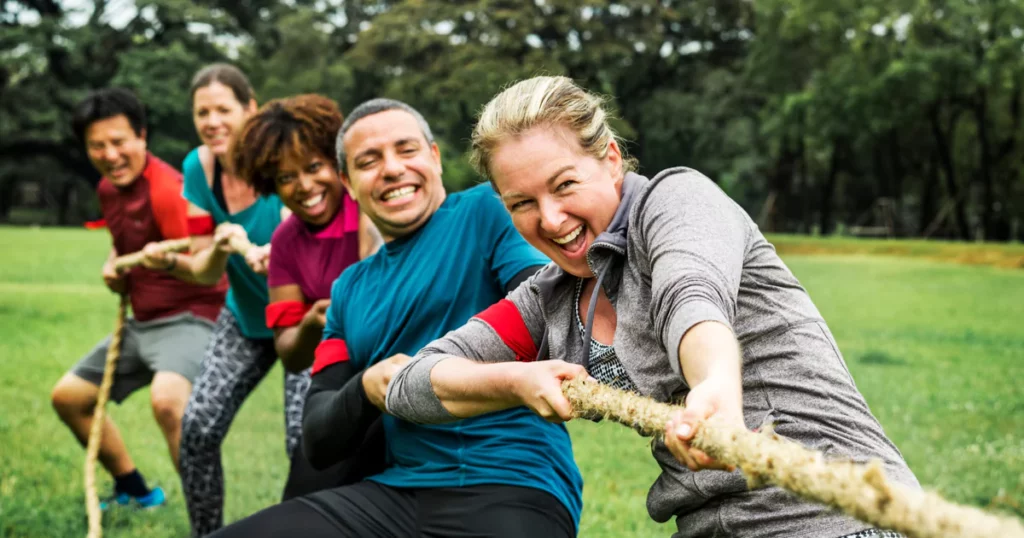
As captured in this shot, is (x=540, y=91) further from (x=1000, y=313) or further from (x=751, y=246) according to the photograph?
(x=1000, y=313)

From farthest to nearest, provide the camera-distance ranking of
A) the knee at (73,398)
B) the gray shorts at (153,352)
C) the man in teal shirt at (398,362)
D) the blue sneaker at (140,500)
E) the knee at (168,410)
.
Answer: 1. the blue sneaker at (140,500)
2. the knee at (73,398)
3. the gray shorts at (153,352)
4. the knee at (168,410)
5. the man in teal shirt at (398,362)

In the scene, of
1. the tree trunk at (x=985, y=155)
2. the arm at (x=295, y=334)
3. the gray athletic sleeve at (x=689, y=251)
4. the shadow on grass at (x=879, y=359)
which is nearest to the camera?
the gray athletic sleeve at (x=689, y=251)

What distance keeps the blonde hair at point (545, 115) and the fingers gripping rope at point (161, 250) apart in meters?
3.46

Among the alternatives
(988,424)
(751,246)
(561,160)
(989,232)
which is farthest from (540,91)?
(989,232)

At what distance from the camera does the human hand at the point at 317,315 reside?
4.45 metres

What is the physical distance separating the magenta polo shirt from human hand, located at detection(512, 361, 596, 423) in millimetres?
2166

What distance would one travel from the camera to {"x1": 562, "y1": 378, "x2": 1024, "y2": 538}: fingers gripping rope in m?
1.45

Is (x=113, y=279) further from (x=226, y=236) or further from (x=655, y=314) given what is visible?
(x=655, y=314)

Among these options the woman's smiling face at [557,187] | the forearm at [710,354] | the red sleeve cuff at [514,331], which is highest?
the woman's smiling face at [557,187]

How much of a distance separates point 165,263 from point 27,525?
161cm

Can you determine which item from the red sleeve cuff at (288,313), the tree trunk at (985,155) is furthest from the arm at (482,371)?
the tree trunk at (985,155)

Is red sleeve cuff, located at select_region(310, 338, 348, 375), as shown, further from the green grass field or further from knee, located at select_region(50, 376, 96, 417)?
knee, located at select_region(50, 376, 96, 417)

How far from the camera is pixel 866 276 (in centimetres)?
2389

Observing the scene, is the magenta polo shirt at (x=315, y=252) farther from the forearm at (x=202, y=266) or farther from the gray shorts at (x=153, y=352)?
the gray shorts at (x=153, y=352)
